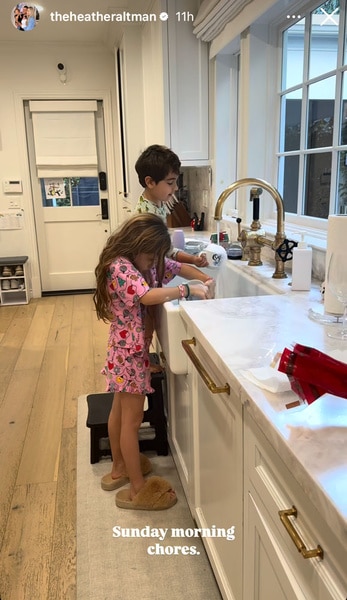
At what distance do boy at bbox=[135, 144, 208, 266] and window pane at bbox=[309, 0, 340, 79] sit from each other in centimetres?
79

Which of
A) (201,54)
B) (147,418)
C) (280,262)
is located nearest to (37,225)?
(201,54)

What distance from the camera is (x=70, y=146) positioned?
511 centimetres

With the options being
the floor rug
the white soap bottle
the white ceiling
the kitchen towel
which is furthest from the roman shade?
the kitchen towel

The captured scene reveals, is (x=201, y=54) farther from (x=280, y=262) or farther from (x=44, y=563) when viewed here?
(x=44, y=563)

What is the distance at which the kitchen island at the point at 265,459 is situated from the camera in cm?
68

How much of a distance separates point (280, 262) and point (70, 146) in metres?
3.84

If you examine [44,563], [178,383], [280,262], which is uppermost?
[280,262]

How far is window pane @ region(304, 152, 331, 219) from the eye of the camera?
86.4 inches

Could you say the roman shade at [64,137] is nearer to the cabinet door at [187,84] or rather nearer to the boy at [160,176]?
the cabinet door at [187,84]

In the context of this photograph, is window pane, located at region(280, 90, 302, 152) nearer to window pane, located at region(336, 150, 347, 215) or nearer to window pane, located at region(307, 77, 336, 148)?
window pane, located at region(307, 77, 336, 148)

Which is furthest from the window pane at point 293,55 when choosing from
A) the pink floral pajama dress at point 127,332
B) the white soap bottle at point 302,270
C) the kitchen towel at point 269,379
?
the kitchen towel at point 269,379

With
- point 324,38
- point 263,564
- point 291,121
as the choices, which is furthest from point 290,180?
point 263,564

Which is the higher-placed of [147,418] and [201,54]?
[201,54]

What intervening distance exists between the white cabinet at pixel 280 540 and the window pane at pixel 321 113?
163 centimetres
